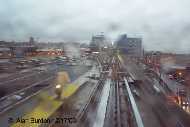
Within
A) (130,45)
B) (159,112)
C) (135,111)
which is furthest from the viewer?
(130,45)

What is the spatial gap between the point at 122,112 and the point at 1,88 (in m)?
11.5

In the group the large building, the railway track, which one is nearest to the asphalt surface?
the railway track

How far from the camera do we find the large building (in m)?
70.8

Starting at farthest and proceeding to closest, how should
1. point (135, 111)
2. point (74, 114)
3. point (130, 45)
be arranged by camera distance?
point (130, 45) → point (135, 111) → point (74, 114)

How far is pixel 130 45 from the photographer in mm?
73562

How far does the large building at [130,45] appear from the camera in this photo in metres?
70.8

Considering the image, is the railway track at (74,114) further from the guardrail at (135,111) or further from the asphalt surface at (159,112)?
the asphalt surface at (159,112)

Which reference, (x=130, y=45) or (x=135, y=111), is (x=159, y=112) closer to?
(x=135, y=111)

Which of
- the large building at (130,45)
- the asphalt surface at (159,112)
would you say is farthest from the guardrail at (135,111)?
the large building at (130,45)

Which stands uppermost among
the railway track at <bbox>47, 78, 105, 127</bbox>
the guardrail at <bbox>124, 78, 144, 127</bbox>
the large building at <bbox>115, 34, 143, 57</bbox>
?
the large building at <bbox>115, 34, 143, 57</bbox>

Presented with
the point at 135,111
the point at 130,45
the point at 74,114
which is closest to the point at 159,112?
the point at 135,111

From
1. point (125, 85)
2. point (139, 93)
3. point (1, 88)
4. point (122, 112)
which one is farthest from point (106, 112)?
point (125, 85)

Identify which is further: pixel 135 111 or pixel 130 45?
pixel 130 45

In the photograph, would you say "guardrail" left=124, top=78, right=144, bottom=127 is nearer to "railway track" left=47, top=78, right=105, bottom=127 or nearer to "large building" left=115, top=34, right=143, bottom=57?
"railway track" left=47, top=78, right=105, bottom=127
